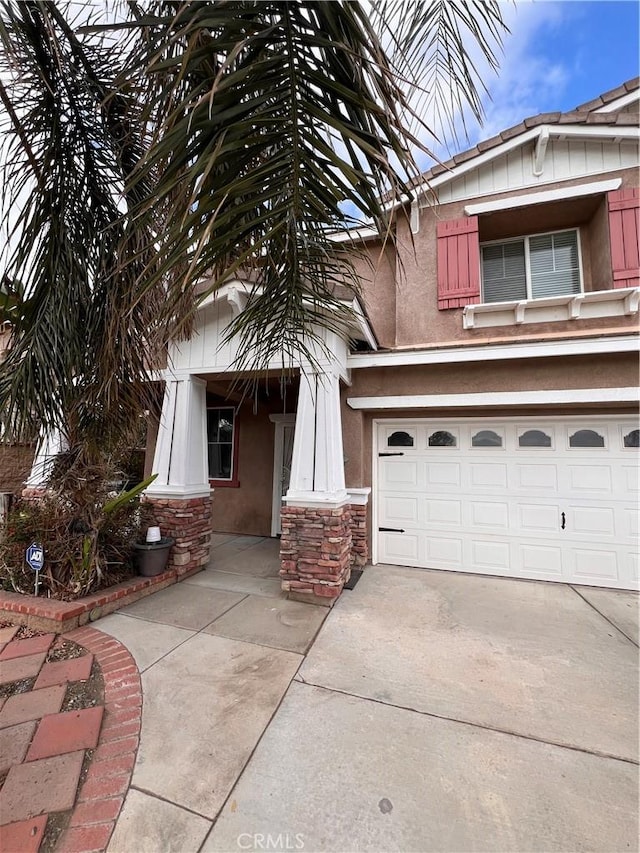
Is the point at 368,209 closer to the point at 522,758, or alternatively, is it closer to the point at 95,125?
the point at 95,125

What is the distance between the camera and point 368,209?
58.7 inches

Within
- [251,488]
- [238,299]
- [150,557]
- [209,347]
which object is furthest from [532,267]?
[150,557]

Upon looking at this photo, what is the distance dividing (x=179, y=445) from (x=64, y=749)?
11.4 ft

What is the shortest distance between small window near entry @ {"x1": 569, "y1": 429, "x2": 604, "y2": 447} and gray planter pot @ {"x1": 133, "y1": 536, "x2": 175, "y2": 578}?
5.77 metres

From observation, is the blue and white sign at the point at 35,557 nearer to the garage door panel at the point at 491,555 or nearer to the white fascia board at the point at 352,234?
the white fascia board at the point at 352,234

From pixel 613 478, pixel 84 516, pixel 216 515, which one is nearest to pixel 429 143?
pixel 84 516

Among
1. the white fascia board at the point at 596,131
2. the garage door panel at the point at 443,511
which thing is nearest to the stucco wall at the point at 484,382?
the garage door panel at the point at 443,511

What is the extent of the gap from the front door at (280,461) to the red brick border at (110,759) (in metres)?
4.20

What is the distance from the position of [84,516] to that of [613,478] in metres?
6.75

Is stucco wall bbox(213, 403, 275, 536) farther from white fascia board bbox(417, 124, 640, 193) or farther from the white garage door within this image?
white fascia board bbox(417, 124, 640, 193)

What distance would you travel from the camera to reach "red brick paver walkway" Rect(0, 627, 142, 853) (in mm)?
1658

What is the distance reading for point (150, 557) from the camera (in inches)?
178

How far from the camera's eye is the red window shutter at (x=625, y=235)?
4.75m

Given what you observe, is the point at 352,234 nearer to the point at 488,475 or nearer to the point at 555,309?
the point at 555,309
